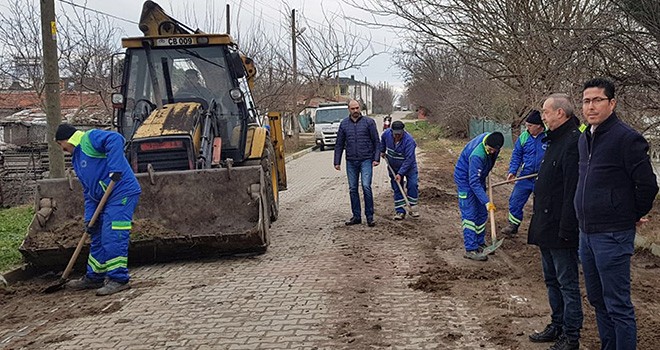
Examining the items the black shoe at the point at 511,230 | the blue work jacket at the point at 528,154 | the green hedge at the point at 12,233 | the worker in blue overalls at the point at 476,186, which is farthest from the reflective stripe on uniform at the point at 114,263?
the blue work jacket at the point at 528,154

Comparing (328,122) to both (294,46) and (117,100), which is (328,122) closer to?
(294,46)

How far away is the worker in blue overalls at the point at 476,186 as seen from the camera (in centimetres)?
691

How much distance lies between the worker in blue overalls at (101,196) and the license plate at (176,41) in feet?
7.45

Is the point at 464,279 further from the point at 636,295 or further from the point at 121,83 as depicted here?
the point at 121,83

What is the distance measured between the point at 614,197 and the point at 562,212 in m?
0.54

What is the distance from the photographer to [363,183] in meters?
9.32

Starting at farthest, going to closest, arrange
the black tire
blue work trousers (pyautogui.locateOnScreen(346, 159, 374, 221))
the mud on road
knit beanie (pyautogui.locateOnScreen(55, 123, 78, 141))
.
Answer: blue work trousers (pyautogui.locateOnScreen(346, 159, 374, 221)) < the black tire < knit beanie (pyautogui.locateOnScreen(55, 123, 78, 141)) < the mud on road

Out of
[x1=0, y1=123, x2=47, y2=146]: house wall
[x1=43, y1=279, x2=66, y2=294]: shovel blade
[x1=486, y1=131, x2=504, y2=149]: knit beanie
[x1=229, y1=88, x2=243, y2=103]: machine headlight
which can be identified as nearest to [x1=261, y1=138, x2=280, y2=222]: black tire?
[x1=229, y1=88, x2=243, y2=103]: machine headlight

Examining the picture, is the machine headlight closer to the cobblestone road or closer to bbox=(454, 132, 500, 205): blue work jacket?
the cobblestone road

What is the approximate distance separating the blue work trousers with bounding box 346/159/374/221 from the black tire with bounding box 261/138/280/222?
1169 millimetres

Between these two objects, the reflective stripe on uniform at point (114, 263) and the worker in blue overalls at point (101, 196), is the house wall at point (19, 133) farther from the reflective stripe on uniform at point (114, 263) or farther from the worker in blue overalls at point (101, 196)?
the reflective stripe on uniform at point (114, 263)

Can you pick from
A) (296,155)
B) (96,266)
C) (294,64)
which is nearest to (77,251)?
(96,266)

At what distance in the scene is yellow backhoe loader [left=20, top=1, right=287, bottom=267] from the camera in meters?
6.95

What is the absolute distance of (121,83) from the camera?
328 inches
